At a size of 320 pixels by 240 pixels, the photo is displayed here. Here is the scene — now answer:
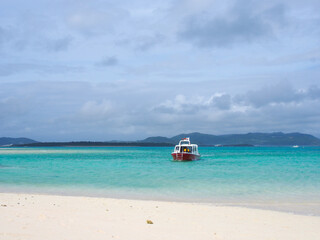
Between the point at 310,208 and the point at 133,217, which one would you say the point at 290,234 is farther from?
the point at 310,208

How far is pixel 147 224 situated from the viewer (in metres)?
10.8

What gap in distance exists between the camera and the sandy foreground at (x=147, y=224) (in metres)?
9.20

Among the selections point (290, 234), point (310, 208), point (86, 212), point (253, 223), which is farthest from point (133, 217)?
point (310, 208)

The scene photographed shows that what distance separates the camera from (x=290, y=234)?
33.7ft

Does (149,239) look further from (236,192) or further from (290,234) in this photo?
(236,192)

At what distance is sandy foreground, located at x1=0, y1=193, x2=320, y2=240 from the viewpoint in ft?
30.2

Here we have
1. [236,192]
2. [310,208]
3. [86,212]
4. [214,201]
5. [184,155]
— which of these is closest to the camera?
[86,212]

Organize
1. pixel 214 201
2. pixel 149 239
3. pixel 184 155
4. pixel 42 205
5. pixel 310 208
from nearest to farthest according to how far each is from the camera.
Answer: pixel 149 239, pixel 42 205, pixel 310 208, pixel 214 201, pixel 184 155

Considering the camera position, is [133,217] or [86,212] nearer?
[133,217]

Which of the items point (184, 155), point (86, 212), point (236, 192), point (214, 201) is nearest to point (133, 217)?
point (86, 212)

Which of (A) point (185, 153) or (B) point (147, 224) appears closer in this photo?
(B) point (147, 224)

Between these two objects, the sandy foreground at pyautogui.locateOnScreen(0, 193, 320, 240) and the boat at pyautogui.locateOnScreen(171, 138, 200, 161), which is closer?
the sandy foreground at pyautogui.locateOnScreen(0, 193, 320, 240)

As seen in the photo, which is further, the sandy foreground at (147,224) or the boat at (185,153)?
the boat at (185,153)

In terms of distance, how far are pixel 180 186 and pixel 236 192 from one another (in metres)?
4.69
